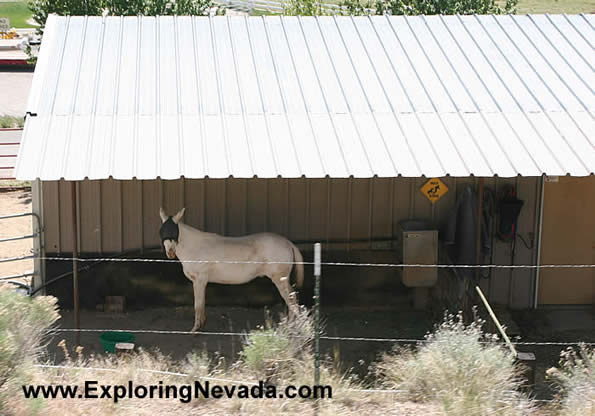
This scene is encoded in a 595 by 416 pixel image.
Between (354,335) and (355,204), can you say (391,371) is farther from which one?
(355,204)

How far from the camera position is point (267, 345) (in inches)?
343

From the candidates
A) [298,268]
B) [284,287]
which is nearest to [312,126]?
[298,268]

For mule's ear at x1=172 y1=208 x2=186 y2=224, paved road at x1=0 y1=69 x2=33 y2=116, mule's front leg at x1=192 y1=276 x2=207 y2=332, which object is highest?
paved road at x1=0 y1=69 x2=33 y2=116

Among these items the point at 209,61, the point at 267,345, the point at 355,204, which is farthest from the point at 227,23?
the point at 267,345

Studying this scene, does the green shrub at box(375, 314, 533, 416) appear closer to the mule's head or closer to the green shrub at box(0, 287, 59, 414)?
the green shrub at box(0, 287, 59, 414)

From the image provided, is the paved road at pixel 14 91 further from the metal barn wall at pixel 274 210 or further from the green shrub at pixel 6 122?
the metal barn wall at pixel 274 210

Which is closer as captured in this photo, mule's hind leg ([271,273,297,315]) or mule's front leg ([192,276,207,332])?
mule's hind leg ([271,273,297,315])

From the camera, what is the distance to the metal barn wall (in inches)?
502

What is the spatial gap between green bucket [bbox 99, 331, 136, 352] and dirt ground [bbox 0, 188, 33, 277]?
4.07 meters

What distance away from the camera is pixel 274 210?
42.2 ft

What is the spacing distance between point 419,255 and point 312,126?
2.61 meters

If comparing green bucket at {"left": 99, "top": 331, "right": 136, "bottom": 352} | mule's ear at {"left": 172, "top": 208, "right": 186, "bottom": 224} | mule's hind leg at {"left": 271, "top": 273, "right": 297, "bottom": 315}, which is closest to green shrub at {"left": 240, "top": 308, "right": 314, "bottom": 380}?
→ mule's hind leg at {"left": 271, "top": 273, "right": 297, "bottom": 315}

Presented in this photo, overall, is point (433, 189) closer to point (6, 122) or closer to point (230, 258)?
point (230, 258)

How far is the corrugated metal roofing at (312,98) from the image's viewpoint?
10438 millimetres
